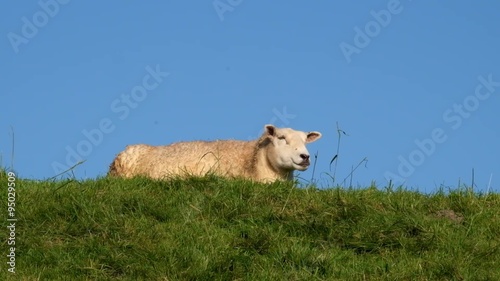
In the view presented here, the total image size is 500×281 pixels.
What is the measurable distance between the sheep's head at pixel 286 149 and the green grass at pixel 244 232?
11.7 ft

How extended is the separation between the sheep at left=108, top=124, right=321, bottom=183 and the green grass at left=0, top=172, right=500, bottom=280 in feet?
11.1

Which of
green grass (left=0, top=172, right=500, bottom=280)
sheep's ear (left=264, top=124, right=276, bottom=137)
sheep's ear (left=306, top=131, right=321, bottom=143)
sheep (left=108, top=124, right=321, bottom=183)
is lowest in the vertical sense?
green grass (left=0, top=172, right=500, bottom=280)

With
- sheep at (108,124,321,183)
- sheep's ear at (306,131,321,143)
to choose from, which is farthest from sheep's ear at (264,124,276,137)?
sheep's ear at (306,131,321,143)

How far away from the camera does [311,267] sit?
386 inches

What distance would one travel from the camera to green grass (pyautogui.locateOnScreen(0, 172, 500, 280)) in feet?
31.8

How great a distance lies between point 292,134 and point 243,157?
1.02 meters

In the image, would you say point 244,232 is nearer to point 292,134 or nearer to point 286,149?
point 286,149

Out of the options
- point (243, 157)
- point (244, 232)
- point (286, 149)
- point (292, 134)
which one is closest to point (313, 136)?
point (292, 134)

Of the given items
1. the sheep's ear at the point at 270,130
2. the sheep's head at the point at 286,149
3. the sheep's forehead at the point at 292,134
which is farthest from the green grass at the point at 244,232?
the sheep's ear at the point at 270,130

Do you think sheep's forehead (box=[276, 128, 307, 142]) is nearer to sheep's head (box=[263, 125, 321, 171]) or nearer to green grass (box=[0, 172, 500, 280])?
sheep's head (box=[263, 125, 321, 171])

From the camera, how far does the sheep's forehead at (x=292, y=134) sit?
16.3 metres

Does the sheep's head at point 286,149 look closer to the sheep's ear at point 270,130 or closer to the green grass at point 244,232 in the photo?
the sheep's ear at point 270,130

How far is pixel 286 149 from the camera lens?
52.5 feet

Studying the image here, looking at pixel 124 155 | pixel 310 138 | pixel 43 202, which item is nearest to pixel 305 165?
pixel 310 138
